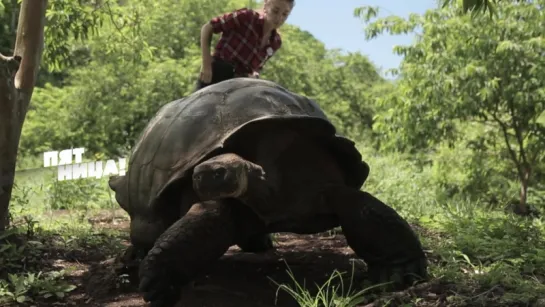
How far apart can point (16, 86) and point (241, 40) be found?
1427mm

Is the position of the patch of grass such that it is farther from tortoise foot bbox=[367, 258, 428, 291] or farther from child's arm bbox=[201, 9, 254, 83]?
tortoise foot bbox=[367, 258, 428, 291]

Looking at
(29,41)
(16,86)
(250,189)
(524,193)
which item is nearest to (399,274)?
(250,189)

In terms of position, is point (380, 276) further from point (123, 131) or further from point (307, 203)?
point (123, 131)

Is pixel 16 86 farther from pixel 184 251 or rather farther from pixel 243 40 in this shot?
pixel 184 251

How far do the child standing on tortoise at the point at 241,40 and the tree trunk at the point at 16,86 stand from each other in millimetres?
1074

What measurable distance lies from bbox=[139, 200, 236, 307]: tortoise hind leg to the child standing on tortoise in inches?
58.2

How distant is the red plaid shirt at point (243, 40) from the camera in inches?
139

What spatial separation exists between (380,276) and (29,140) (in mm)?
11908

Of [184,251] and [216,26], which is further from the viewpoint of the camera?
[216,26]

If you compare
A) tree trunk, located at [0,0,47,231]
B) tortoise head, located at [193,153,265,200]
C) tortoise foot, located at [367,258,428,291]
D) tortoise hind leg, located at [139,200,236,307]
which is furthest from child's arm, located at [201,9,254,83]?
tortoise foot, located at [367,258,428,291]

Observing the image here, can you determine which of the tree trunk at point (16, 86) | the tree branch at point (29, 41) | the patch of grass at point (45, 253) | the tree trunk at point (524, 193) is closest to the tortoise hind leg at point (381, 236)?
the patch of grass at point (45, 253)

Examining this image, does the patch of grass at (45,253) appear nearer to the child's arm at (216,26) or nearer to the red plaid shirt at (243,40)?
the child's arm at (216,26)

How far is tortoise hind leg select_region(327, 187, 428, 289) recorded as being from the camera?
2396mm

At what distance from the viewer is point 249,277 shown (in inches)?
108
